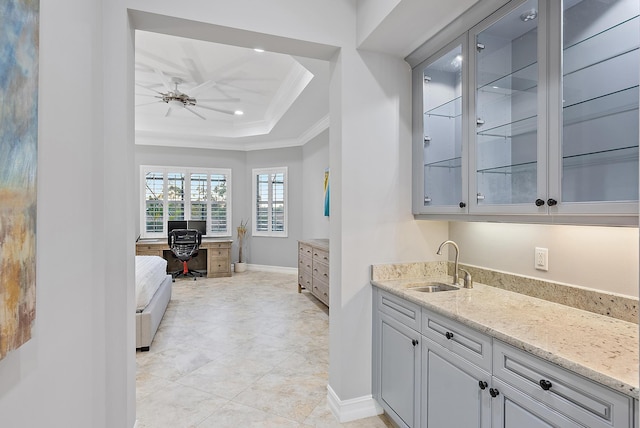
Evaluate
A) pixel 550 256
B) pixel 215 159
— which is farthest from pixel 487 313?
pixel 215 159

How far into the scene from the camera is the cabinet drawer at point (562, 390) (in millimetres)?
981

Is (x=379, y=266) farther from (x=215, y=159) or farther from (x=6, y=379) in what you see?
(x=215, y=159)

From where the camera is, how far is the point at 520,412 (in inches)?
49.8

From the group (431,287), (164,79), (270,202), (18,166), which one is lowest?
(431,287)

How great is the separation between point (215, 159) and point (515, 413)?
723 centimetres

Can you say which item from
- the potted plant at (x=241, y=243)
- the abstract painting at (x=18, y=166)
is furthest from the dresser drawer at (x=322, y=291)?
the abstract painting at (x=18, y=166)

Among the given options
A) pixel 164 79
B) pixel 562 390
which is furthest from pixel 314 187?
pixel 562 390

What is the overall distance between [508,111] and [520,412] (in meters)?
1.40

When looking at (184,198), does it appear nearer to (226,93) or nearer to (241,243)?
(241,243)

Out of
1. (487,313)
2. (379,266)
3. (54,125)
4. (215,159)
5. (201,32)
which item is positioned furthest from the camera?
(215,159)

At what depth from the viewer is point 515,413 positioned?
1283 mm

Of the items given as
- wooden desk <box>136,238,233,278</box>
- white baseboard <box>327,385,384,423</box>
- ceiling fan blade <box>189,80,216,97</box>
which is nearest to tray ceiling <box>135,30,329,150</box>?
ceiling fan blade <box>189,80,216,97</box>

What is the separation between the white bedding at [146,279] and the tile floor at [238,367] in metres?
0.49

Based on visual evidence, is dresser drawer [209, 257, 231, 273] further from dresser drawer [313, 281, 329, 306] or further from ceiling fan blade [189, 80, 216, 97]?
ceiling fan blade [189, 80, 216, 97]
